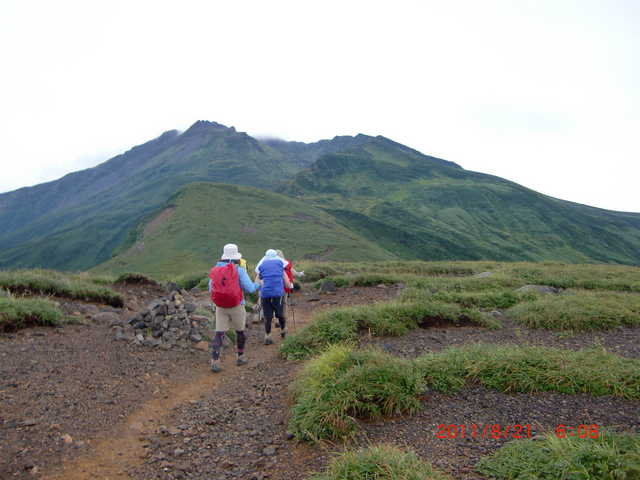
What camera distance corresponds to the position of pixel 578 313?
8.91 m

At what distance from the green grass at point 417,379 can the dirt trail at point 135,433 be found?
202cm

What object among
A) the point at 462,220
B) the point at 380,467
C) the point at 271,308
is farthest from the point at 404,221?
the point at 380,467

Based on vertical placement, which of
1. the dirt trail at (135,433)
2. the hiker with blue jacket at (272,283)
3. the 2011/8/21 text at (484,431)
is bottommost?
the dirt trail at (135,433)

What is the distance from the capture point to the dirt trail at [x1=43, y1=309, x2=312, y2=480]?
4.64 metres

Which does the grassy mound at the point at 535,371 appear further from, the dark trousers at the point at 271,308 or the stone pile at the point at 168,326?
the stone pile at the point at 168,326

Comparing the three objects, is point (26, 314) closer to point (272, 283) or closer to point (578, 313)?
point (272, 283)

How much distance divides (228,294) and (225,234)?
67739mm

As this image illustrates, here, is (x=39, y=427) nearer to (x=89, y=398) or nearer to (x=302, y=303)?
(x=89, y=398)

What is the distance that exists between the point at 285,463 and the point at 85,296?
10034mm

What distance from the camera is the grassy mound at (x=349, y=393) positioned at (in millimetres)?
4840

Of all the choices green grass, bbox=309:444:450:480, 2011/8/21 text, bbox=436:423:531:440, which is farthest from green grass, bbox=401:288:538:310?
green grass, bbox=309:444:450:480

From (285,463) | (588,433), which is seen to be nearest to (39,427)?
(285,463)

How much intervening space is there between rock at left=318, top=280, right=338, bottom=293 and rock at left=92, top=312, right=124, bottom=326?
25.1 ft

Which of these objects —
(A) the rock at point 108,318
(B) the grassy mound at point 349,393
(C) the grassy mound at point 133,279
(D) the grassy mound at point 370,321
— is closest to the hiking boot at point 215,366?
(D) the grassy mound at point 370,321
